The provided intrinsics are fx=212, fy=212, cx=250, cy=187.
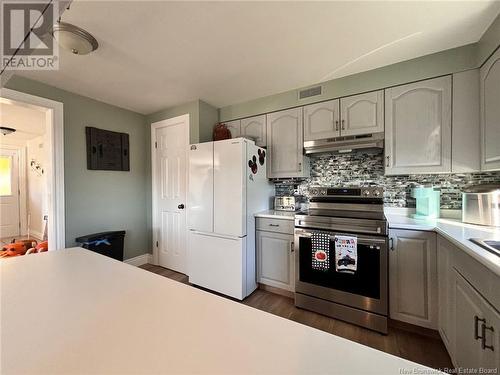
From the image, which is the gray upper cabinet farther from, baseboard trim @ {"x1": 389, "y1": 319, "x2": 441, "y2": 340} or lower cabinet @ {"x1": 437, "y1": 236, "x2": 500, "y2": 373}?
baseboard trim @ {"x1": 389, "y1": 319, "x2": 441, "y2": 340}

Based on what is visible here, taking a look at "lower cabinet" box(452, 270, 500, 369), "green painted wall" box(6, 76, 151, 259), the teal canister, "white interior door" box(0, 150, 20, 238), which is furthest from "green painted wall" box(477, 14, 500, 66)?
"white interior door" box(0, 150, 20, 238)

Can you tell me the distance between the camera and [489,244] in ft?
3.69

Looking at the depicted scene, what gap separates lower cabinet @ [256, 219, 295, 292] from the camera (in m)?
2.19

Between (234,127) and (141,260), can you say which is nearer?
(234,127)

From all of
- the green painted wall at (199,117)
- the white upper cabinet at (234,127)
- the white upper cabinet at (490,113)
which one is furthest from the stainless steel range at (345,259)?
the green painted wall at (199,117)

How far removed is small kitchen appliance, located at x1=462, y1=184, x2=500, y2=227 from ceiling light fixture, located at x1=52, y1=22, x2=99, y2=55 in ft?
10.1

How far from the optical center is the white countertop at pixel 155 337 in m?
0.39

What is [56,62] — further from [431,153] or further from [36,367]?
[431,153]

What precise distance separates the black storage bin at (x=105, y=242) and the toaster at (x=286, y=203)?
2054 mm

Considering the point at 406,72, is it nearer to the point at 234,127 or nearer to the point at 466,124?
the point at 466,124

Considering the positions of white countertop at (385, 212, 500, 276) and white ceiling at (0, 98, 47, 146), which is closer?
white countertop at (385, 212, 500, 276)

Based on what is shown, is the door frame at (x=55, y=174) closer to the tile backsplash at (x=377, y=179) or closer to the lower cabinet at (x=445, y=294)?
the tile backsplash at (x=377, y=179)

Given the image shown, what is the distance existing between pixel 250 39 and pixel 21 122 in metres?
4.26

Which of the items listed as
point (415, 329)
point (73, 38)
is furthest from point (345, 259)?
point (73, 38)
